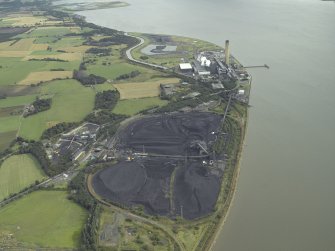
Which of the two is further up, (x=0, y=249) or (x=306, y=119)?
(x=306, y=119)

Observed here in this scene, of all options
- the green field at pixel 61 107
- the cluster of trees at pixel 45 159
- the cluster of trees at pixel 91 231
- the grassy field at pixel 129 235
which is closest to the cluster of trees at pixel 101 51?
the green field at pixel 61 107

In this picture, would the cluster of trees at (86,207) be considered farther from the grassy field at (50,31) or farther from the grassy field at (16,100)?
the grassy field at (50,31)

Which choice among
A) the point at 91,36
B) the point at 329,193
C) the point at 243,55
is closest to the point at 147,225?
the point at 329,193

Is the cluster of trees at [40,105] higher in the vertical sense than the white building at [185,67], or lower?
lower

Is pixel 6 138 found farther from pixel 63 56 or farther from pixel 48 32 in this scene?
pixel 48 32

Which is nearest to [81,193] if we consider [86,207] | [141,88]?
[86,207]

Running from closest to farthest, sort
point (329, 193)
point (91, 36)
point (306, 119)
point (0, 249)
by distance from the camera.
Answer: point (0, 249), point (329, 193), point (306, 119), point (91, 36)

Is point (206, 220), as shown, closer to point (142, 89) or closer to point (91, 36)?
point (142, 89)
